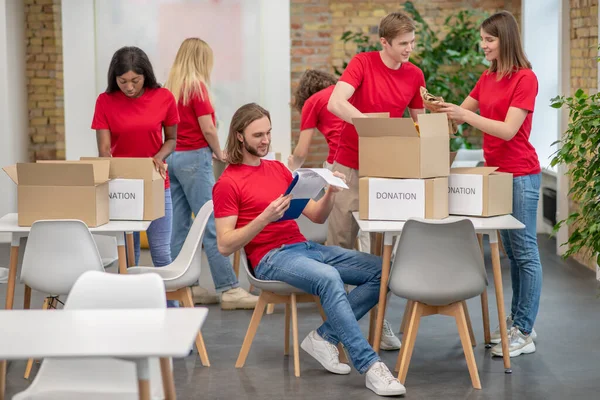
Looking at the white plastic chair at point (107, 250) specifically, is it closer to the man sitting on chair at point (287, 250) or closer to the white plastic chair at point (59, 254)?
the white plastic chair at point (59, 254)

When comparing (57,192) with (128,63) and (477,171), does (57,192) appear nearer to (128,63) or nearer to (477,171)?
(128,63)

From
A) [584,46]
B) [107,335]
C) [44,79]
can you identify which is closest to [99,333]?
[107,335]

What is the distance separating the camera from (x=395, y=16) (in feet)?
15.3

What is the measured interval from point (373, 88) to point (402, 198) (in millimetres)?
686

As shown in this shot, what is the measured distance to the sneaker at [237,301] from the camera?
224 inches

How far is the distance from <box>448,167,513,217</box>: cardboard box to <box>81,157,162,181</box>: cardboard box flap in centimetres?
149

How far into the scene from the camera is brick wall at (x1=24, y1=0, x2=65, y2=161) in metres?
9.36

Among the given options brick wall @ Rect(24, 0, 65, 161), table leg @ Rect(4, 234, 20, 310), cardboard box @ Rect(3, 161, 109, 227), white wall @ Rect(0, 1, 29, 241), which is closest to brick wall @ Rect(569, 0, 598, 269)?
cardboard box @ Rect(3, 161, 109, 227)

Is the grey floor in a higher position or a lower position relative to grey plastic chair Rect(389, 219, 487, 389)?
lower

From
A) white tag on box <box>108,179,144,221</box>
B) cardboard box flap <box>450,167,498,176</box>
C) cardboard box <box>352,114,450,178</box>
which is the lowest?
white tag on box <box>108,179,144,221</box>

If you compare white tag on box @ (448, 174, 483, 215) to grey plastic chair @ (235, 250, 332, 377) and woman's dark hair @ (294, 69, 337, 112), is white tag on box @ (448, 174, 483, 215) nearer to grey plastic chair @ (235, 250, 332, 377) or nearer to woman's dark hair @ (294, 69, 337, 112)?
grey plastic chair @ (235, 250, 332, 377)

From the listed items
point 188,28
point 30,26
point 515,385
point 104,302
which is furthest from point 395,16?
point 30,26

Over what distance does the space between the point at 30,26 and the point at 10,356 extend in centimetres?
756

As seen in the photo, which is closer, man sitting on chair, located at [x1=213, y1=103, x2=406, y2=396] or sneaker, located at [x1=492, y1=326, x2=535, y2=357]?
man sitting on chair, located at [x1=213, y1=103, x2=406, y2=396]
